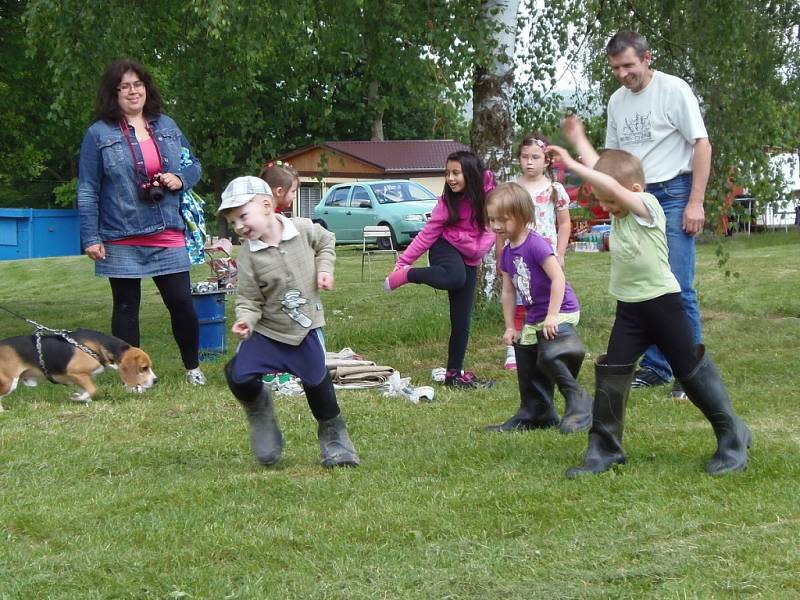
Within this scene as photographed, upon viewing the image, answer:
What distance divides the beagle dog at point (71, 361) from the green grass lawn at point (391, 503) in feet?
0.47

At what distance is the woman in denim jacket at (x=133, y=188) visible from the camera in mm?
7195

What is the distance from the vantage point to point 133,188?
728cm

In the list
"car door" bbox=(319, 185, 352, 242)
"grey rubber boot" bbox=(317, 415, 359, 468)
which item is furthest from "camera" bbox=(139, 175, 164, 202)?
"car door" bbox=(319, 185, 352, 242)

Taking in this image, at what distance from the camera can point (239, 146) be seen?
10.4 metres

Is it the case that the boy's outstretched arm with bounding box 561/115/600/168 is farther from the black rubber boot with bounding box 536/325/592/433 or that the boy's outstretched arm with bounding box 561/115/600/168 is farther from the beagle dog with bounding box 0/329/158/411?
the beagle dog with bounding box 0/329/158/411

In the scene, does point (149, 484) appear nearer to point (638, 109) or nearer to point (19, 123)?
point (638, 109)

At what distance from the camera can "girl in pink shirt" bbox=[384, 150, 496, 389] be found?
739 cm

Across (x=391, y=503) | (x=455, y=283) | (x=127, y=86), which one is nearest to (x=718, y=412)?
(x=391, y=503)

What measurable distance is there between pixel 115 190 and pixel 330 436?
2.86 metres

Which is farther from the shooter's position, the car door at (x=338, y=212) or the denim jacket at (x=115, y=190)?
the car door at (x=338, y=212)

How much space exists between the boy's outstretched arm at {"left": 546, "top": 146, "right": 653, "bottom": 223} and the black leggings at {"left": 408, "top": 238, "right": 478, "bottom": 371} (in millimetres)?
2617

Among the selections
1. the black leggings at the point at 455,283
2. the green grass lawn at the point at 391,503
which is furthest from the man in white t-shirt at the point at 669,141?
the black leggings at the point at 455,283

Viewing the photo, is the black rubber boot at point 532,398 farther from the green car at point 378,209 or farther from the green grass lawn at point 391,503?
the green car at point 378,209

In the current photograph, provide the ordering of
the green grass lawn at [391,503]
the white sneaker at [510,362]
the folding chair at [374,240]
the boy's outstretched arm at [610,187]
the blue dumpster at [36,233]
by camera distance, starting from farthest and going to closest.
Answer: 1. the blue dumpster at [36,233]
2. the folding chair at [374,240]
3. the white sneaker at [510,362]
4. the boy's outstretched arm at [610,187]
5. the green grass lawn at [391,503]
